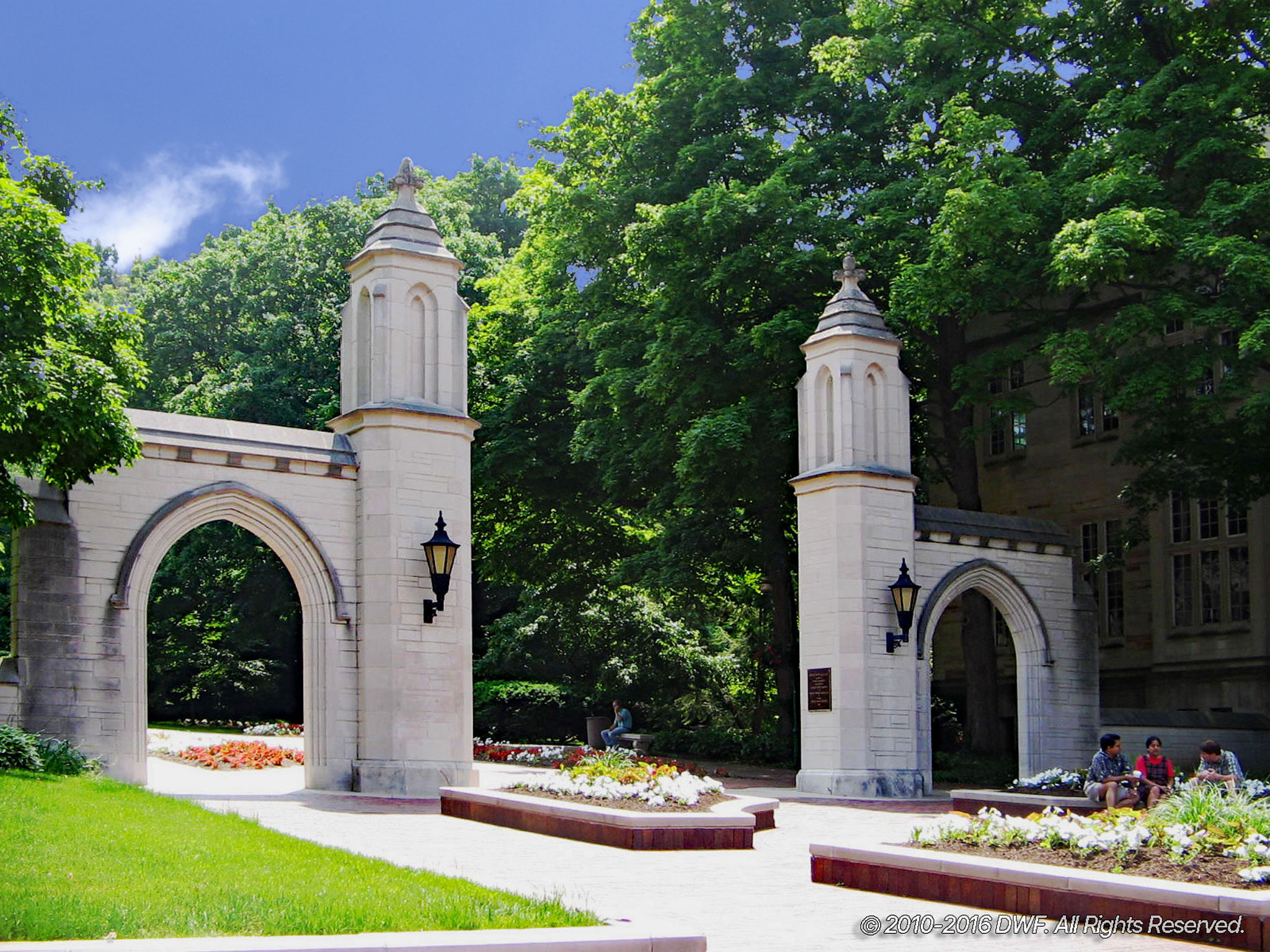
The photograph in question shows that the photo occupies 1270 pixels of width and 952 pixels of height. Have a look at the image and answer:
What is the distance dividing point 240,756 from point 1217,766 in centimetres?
→ 1555

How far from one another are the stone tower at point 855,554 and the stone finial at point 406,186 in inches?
259

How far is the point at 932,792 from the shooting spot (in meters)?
22.9

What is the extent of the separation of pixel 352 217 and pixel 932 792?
91.4 ft

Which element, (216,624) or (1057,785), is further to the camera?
(216,624)

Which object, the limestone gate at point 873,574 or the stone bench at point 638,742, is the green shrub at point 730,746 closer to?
the stone bench at point 638,742

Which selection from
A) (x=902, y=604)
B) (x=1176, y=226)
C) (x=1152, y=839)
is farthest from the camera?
(x=902, y=604)

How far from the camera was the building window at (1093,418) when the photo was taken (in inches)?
1250

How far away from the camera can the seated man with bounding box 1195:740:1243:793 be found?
14.6 m

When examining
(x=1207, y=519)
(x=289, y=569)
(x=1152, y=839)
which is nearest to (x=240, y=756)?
(x=289, y=569)

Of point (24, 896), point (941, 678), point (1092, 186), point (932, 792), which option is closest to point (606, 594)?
point (941, 678)

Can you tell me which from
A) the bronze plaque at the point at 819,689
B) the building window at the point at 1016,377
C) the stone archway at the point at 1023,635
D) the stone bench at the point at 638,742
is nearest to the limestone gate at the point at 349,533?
the bronze plaque at the point at 819,689

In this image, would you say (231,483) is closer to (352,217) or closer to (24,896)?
(24,896)

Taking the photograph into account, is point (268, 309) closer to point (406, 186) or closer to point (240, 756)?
point (240, 756)

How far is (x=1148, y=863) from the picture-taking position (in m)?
10.1
